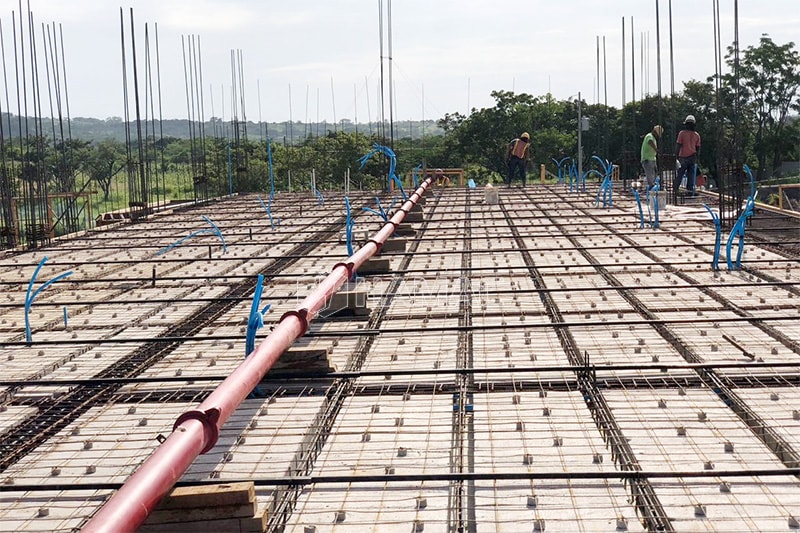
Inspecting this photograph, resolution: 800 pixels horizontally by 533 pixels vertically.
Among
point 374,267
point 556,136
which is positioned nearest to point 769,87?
point 556,136

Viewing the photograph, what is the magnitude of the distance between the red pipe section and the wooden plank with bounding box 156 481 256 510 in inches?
2.9

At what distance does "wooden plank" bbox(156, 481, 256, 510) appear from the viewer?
3.10m

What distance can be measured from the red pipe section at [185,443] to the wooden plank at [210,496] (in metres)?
0.07

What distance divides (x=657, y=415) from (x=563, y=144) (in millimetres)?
32458

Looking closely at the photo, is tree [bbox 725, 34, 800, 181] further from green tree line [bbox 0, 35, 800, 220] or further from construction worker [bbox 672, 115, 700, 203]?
construction worker [bbox 672, 115, 700, 203]

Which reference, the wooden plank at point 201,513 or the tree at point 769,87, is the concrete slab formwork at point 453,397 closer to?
the wooden plank at point 201,513

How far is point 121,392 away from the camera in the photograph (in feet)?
16.8

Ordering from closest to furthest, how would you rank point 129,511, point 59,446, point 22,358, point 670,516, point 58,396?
point 129,511, point 670,516, point 59,446, point 58,396, point 22,358

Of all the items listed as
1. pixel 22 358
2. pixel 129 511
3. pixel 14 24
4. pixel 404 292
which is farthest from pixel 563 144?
pixel 129 511

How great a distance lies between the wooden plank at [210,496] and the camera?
3.10 meters

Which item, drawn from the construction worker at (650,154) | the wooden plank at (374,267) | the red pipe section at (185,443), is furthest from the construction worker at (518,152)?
the red pipe section at (185,443)

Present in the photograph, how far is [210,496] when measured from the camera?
310 cm

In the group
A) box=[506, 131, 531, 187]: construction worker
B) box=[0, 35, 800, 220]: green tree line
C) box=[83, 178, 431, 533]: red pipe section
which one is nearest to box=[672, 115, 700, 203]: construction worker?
box=[506, 131, 531, 187]: construction worker

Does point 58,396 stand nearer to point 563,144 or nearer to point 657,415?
point 657,415
